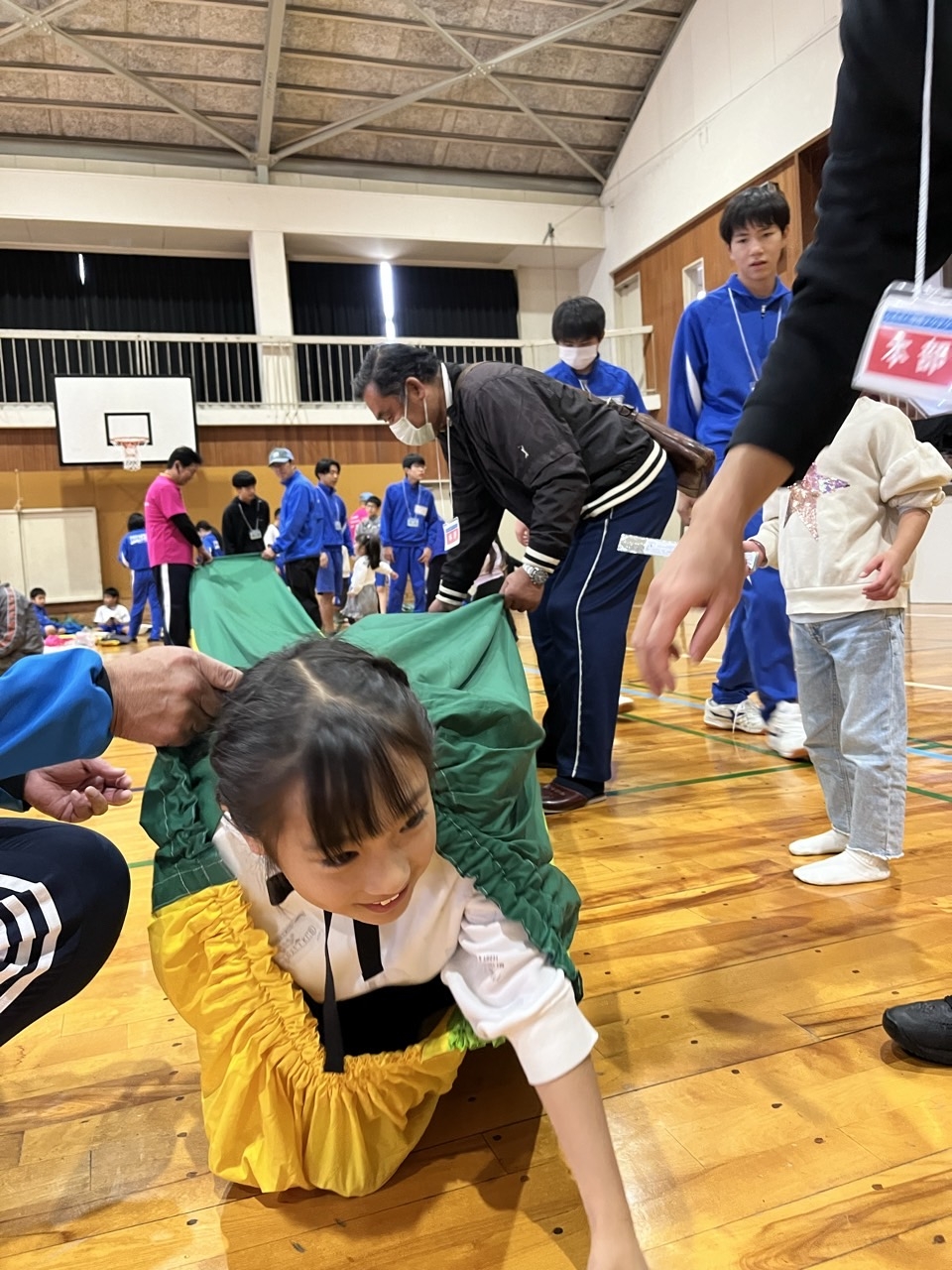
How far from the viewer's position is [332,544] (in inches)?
248

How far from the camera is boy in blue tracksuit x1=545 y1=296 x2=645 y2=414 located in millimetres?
3092

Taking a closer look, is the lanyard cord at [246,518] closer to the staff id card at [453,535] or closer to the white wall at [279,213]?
the staff id card at [453,535]

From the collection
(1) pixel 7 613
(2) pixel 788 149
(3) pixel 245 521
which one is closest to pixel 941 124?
(1) pixel 7 613

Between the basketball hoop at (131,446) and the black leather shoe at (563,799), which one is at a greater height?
the basketball hoop at (131,446)

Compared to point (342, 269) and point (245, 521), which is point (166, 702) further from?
point (342, 269)

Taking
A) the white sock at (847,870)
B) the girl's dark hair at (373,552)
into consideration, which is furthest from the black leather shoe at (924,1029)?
the girl's dark hair at (373,552)

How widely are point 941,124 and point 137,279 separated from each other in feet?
34.8

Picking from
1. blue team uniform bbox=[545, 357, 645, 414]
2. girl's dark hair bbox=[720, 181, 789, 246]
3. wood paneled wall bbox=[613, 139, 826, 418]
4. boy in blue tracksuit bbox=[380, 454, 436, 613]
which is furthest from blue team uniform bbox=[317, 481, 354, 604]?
girl's dark hair bbox=[720, 181, 789, 246]

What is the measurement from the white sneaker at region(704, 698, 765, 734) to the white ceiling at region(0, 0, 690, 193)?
7.24m

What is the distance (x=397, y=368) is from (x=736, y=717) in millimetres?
1533

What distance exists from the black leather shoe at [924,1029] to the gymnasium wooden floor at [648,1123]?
2cm

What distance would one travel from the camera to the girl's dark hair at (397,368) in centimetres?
204

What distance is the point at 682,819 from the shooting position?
1.97 meters

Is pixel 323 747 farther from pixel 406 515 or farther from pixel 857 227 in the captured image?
pixel 406 515
